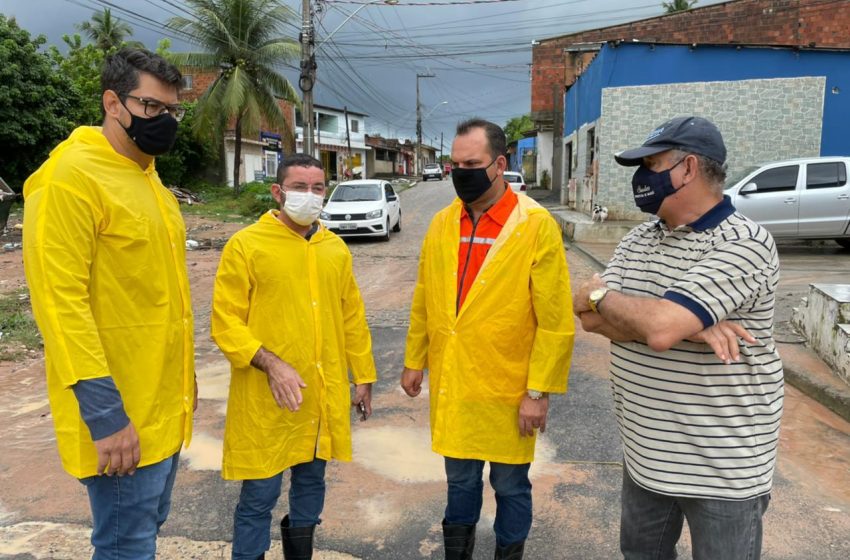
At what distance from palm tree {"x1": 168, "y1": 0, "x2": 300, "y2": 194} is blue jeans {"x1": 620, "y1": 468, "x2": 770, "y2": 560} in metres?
23.3

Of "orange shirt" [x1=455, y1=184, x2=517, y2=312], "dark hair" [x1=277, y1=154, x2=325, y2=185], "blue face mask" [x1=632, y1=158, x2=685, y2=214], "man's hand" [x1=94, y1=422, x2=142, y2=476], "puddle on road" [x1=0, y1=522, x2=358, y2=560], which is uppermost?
"dark hair" [x1=277, y1=154, x2=325, y2=185]

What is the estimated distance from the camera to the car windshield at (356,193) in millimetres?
14953

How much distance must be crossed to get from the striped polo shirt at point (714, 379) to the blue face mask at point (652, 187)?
4.8 inches

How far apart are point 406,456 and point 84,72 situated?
28714 mm

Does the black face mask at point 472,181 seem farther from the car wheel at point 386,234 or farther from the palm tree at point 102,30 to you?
the palm tree at point 102,30

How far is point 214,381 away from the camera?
5.23 metres

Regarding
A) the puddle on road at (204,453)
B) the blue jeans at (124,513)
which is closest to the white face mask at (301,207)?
the blue jeans at (124,513)

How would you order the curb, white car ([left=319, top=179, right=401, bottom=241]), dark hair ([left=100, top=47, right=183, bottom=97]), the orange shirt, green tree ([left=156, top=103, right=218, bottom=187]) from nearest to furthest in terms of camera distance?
dark hair ([left=100, top=47, right=183, bottom=97]) → the orange shirt → the curb → white car ([left=319, top=179, right=401, bottom=241]) → green tree ([left=156, top=103, right=218, bottom=187])

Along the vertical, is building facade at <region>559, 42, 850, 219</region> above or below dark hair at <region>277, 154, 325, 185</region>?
above

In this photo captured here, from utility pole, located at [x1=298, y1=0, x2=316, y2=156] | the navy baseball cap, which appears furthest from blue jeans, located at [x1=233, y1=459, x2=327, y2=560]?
utility pole, located at [x1=298, y1=0, x2=316, y2=156]

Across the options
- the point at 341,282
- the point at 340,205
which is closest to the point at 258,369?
the point at 341,282

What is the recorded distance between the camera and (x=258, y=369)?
245cm

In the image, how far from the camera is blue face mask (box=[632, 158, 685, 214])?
1937 millimetres

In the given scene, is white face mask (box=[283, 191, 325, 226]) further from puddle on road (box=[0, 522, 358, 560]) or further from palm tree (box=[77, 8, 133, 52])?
palm tree (box=[77, 8, 133, 52])
